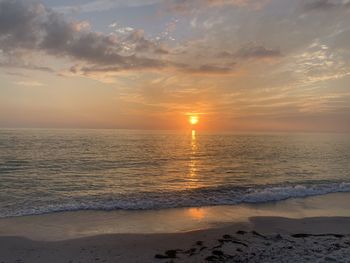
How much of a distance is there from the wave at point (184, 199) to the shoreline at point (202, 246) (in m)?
5.25

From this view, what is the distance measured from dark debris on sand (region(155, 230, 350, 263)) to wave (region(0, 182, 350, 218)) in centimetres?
722

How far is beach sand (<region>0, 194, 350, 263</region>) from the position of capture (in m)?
10.9

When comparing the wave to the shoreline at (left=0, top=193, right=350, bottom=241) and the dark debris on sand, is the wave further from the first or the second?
the dark debris on sand

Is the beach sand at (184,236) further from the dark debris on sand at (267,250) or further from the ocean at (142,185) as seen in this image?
the ocean at (142,185)

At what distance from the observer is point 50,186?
81.6 ft

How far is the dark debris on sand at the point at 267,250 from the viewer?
33.9 ft

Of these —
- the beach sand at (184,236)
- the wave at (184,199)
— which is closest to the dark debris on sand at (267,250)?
the beach sand at (184,236)

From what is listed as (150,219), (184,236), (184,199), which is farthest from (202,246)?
(184,199)

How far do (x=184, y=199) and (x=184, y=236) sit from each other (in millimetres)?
7731

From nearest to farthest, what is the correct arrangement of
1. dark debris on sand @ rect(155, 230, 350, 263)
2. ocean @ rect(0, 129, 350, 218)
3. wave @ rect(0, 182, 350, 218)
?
1. dark debris on sand @ rect(155, 230, 350, 263)
2. wave @ rect(0, 182, 350, 218)
3. ocean @ rect(0, 129, 350, 218)

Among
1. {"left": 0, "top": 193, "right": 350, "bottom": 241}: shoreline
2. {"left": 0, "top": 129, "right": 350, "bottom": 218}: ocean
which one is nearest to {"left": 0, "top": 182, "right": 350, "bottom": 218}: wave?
{"left": 0, "top": 129, "right": 350, "bottom": 218}: ocean

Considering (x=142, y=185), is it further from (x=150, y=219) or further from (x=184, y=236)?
(x=184, y=236)

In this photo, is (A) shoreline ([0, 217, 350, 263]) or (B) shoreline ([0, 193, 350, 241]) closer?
(A) shoreline ([0, 217, 350, 263])

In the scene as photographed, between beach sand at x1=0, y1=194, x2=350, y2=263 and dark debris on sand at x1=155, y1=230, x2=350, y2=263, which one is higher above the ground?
dark debris on sand at x1=155, y1=230, x2=350, y2=263
